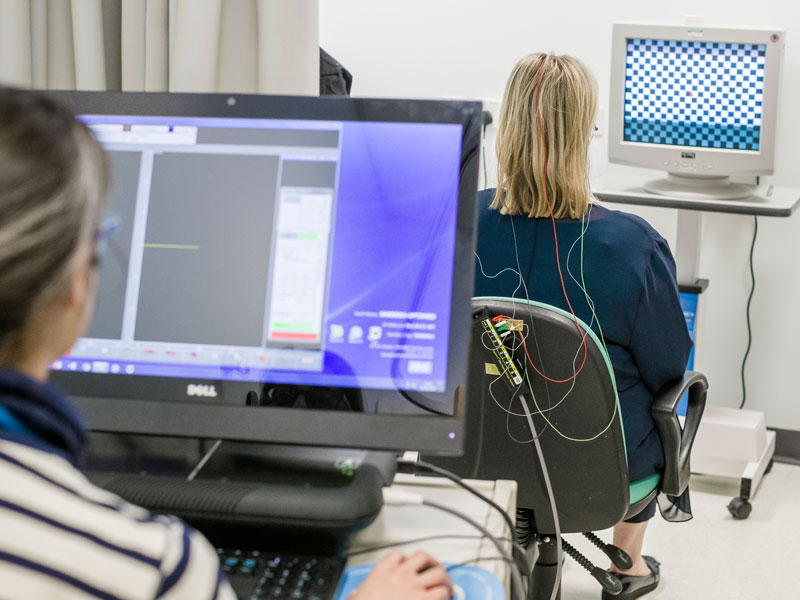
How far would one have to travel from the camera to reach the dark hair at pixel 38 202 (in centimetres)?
56

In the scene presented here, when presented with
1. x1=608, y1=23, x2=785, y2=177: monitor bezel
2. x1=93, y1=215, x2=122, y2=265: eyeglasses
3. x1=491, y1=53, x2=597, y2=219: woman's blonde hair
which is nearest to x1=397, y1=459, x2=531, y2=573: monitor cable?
x1=93, y1=215, x2=122, y2=265: eyeglasses

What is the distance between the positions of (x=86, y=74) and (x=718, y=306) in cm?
235

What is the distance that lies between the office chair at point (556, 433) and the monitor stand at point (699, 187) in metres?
0.94

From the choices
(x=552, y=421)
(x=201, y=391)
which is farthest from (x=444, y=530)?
(x=552, y=421)

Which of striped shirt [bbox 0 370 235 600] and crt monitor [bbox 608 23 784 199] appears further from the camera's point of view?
crt monitor [bbox 608 23 784 199]

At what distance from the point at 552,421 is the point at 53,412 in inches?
46.4

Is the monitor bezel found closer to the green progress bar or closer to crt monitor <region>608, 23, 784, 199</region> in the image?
crt monitor <region>608, 23, 784, 199</region>

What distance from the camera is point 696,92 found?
270cm

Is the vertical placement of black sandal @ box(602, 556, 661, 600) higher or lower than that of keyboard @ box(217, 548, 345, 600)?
lower

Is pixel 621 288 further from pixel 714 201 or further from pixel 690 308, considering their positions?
pixel 690 308

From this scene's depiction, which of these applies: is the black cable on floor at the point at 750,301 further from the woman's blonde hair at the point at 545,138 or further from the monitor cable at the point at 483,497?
the monitor cable at the point at 483,497

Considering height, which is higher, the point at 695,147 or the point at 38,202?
the point at 695,147

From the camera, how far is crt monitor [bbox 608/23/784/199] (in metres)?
2.64

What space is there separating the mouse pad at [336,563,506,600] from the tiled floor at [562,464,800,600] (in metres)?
1.60
